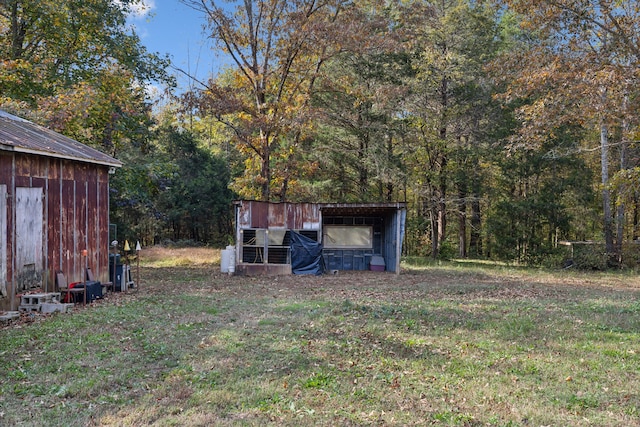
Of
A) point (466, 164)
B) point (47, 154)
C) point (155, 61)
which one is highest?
point (155, 61)

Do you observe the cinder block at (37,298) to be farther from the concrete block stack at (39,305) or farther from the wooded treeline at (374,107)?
the wooded treeline at (374,107)

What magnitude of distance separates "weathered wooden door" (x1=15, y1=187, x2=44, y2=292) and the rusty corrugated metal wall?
0.10 feet

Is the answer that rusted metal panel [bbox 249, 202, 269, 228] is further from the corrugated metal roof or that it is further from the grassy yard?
the grassy yard

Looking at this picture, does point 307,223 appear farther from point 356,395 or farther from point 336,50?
point 356,395

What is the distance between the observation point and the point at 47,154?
9312 millimetres

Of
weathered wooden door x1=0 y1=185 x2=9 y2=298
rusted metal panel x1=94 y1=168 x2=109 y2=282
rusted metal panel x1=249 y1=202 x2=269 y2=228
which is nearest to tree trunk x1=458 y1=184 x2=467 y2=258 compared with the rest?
rusted metal panel x1=249 y1=202 x2=269 y2=228

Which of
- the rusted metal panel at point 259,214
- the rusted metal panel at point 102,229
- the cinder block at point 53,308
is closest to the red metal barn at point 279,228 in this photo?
the rusted metal panel at point 259,214

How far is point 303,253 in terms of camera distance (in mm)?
16953

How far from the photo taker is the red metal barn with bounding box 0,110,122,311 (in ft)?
28.3

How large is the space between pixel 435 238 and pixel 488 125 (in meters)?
6.95

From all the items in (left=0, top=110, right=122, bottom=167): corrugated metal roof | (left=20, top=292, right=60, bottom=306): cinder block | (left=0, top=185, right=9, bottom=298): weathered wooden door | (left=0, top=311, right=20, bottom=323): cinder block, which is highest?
(left=0, top=110, right=122, bottom=167): corrugated metal roof

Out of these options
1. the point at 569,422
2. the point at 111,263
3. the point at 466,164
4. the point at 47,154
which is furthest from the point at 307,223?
the point at 569,422

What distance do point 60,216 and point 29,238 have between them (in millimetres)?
1037

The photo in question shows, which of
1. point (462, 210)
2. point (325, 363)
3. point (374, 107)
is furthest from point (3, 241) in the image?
point (462, 210)
